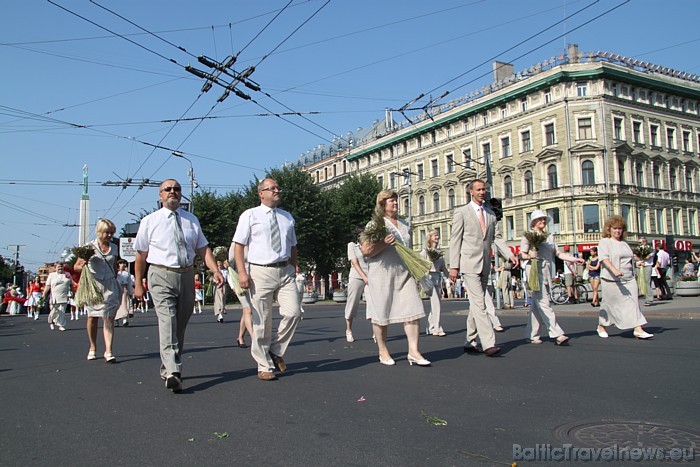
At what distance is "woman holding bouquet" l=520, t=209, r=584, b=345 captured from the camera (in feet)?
28.5

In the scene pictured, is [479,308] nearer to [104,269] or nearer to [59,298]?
[104,269]

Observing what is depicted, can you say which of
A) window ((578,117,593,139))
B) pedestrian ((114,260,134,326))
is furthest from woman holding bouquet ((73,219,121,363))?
window ((578,117,593,139))

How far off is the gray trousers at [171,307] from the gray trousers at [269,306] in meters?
0.67

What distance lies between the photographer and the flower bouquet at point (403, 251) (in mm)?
6992

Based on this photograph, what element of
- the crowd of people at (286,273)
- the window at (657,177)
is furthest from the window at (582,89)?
the crowd of people at (286,273)

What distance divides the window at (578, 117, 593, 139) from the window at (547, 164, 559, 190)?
11.1ft

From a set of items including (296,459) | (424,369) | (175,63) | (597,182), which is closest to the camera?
(296,459)

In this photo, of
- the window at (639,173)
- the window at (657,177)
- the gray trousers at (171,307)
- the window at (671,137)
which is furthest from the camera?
the window at (671,137)

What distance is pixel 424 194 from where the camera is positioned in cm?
6738

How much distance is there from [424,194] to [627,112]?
73.5ft

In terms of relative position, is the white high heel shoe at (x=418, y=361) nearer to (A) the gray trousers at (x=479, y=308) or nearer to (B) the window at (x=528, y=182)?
(A) the gray trousers at (x=479, y=308)

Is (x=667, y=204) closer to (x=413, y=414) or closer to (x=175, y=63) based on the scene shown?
(x=175, y=63)

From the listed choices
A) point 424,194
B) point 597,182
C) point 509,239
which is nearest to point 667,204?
point 597,182

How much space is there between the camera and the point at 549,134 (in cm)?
5291
